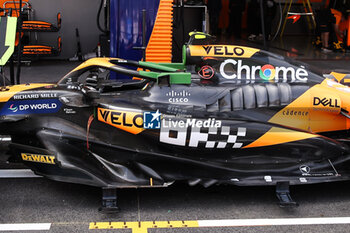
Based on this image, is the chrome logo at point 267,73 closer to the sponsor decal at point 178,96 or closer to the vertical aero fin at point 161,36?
the sponsor decal at point 178,96

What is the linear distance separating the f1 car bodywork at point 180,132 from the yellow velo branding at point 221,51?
398 millimetres

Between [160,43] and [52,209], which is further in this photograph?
[160,43]

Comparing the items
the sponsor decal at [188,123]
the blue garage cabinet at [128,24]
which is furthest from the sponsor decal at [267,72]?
the blue garage cabinet at [128,24]

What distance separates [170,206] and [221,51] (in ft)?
5.36

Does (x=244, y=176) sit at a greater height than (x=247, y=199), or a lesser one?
greater

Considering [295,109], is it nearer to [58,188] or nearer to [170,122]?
[170,122]

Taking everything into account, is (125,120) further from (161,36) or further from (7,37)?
(161,36)

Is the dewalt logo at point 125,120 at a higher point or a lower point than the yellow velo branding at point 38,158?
higher

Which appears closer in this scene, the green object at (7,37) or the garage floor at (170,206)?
the garage floor at (170,206)

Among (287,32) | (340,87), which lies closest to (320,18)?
(287,32)

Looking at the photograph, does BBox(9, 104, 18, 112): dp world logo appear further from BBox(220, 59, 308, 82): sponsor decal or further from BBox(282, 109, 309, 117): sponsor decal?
BBox(282, 109, 309, 117): sponsor decal

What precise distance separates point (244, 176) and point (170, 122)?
838 mm

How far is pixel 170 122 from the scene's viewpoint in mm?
4172

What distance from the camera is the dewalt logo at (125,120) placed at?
13.7 ft
